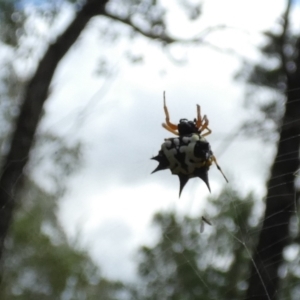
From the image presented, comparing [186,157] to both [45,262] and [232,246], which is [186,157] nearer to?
[232,246]

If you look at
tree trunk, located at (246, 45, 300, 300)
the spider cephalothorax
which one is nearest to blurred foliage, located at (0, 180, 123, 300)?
tree trunk, located at (246, 45, 300, 300)

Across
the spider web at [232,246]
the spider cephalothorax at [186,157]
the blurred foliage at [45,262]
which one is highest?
the spider cephalothorax at [186,157]

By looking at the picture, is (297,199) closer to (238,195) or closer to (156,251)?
(238,195)

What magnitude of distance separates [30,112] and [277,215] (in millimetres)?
1447

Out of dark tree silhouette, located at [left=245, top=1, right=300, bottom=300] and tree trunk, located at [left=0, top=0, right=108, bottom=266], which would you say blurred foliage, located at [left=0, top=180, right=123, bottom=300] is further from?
dark tree silhouette, located at [left=245, top=1, right=300, bottom=300]

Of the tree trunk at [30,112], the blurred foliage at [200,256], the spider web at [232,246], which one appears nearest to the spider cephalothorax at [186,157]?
the spider web at [232,246]

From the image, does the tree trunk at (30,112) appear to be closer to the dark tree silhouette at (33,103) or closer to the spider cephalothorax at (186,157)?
the dark tree silhouette at (33,103)

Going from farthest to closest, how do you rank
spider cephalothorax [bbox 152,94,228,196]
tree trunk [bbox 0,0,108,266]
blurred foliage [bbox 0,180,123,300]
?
blurred foliage [bbox 0,180,123,300]
tree trunk [bbox 0,0,108,266]
spider cephalothorax [bbox 152,94,228,196]

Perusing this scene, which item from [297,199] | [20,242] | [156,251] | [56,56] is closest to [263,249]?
[297,199]

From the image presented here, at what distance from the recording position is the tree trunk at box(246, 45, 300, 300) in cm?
213

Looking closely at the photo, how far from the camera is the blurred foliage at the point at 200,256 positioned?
255cm

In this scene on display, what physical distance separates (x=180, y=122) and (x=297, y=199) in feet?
2.96

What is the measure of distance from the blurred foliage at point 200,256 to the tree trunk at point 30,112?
0.79 m

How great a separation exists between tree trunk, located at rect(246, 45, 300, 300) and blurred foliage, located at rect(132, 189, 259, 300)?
11cm
